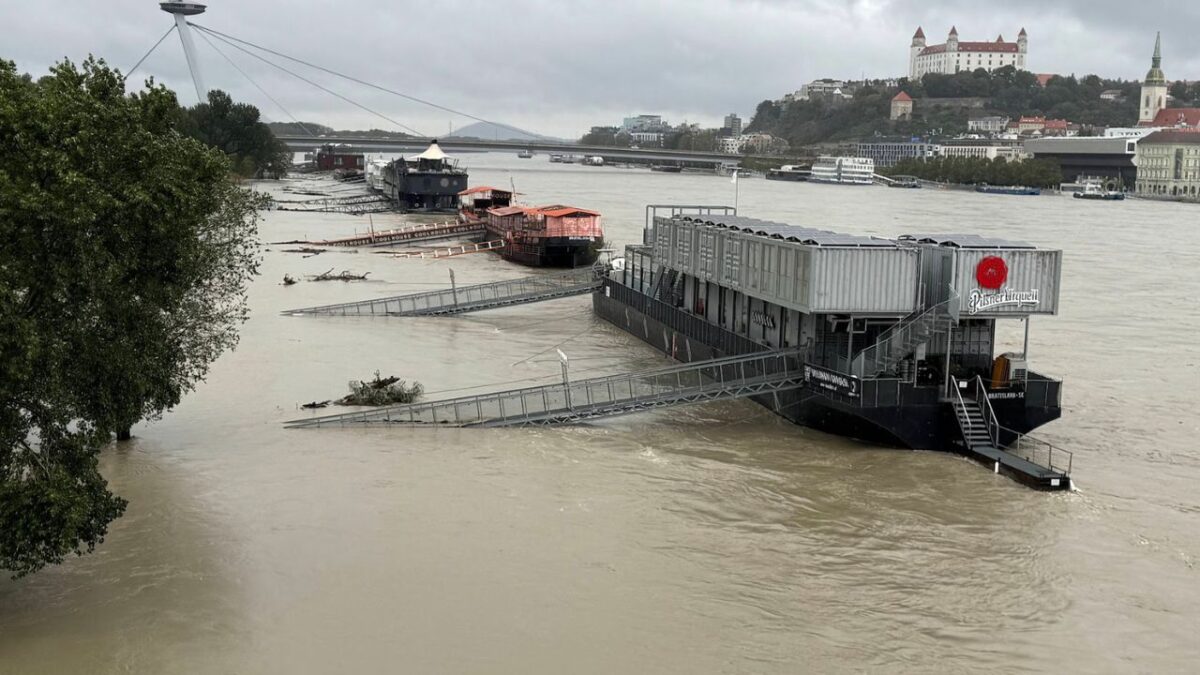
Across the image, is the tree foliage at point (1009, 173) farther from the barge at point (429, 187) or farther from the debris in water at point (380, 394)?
the debris in water at point (380, 394)

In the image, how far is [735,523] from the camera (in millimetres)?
21297

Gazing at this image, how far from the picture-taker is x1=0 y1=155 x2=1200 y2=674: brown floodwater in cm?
1619

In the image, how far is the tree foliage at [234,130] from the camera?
133975 mm

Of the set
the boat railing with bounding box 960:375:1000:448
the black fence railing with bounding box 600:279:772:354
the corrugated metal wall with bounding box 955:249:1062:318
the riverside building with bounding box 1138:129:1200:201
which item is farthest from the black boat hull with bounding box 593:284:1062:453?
the riverside building with bounding box 1138:129:1200:201

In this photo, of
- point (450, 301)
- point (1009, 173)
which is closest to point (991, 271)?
point (450, 301)

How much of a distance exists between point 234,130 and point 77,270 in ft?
425

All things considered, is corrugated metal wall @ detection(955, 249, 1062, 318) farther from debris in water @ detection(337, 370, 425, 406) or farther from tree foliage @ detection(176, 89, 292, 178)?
tree foliage @ detection(176, 89, 292, 178)

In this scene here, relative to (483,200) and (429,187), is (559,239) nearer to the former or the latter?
(483,200)

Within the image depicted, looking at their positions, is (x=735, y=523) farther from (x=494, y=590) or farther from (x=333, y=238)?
(x=333, y=238)

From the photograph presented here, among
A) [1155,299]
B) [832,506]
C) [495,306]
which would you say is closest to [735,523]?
[832,506]

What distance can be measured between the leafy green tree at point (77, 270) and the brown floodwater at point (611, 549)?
217 cm

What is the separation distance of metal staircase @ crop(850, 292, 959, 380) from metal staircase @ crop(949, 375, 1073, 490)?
1.10m

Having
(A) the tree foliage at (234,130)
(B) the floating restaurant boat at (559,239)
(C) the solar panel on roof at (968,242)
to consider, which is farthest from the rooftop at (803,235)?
(A) the tree foliage at (234,130)

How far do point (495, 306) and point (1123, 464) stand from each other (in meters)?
25.4
